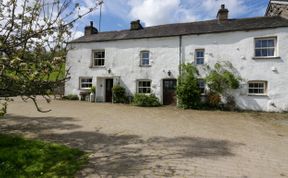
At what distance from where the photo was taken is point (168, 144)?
23.4ft

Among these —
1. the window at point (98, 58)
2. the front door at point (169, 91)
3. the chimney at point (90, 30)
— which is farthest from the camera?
the chimney at point (90, 30)

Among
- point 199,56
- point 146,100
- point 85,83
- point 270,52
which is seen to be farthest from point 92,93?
point 270,52

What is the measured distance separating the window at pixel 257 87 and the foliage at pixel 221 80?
0.95 m

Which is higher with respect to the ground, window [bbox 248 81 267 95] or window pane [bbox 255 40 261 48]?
window pane [bbox 255 40 261 48]

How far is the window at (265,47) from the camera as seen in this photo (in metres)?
15.4

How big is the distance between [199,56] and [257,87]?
4.66m

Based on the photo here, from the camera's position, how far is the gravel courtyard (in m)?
5.16

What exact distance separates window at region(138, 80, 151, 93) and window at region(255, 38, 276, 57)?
27.4 ft

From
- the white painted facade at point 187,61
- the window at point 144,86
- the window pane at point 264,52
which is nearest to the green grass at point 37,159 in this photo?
the white painted facade at point 187,61

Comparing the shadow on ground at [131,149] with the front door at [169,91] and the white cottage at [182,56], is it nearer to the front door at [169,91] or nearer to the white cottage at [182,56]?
the white cottage at [182,56]

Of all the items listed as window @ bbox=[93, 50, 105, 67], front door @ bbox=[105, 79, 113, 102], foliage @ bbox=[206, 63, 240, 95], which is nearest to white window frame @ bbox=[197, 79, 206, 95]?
foliage @ bbox=[206, 63, 240, 95]

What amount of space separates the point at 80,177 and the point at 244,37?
1517 centimetres

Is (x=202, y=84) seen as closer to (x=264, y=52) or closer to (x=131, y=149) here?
(x=264, y=52)

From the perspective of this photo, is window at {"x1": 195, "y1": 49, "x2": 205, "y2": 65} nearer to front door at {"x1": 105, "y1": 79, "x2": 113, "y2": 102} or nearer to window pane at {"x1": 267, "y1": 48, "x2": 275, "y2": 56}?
window pane at {"x1": 267, "y1": 48, "x2": 275, "y2": 56}
